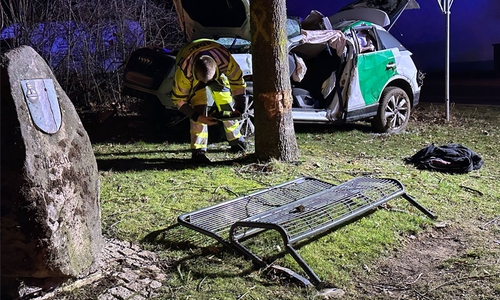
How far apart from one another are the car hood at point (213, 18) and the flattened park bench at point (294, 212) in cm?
336

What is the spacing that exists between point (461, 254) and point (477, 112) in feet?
28.7

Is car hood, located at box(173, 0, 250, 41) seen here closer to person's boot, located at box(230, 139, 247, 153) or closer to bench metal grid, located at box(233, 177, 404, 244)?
person's boot, located at box(230, 139, 247, 153)

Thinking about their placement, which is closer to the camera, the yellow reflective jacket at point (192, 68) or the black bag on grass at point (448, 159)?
the yellow reflective jacket at point (192, 68)

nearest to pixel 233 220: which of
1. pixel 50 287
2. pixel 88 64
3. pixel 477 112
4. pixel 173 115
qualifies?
pixel 50 287

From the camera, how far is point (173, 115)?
8.21 meters

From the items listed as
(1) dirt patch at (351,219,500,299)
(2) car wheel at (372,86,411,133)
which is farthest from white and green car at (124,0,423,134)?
(1) dirt patch at (351,219,500,299)

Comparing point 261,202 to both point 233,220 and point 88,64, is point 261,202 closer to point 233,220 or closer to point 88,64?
point 233,220

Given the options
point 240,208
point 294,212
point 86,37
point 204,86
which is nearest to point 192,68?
point 204,86

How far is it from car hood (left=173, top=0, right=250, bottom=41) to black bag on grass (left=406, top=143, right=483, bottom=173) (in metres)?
3.09

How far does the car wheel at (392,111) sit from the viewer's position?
9.24 m

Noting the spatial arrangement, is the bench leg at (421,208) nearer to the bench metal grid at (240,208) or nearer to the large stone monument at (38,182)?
the bench metal grid at (240,208)

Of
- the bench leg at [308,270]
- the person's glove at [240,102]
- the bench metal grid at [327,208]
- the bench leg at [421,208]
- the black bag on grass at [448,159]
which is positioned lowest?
the black bag on grass at [448,159]

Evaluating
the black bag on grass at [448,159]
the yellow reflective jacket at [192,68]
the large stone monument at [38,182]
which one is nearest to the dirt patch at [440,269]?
the large stone monument at [38,182]

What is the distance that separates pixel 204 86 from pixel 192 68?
0.38 m
